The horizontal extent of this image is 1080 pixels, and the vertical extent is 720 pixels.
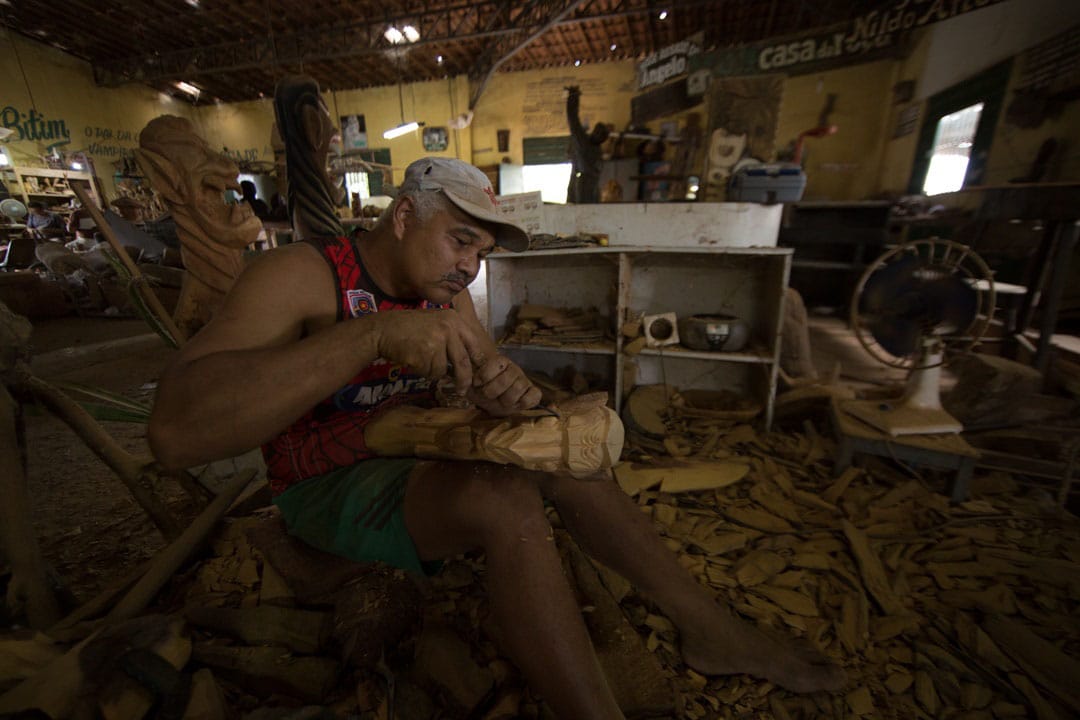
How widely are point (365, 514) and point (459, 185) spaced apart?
3.62 ft

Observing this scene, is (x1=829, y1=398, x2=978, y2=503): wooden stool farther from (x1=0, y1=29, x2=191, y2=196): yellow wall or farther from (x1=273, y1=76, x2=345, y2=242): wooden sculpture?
(x1=0, y1=29, x2=191, y2=196): yellow wall

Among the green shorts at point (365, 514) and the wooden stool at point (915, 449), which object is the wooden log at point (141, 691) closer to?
the green shorts at point (365, 514)

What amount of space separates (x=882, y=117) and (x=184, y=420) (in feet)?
43.9

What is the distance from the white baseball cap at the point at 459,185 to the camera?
4.67 ft

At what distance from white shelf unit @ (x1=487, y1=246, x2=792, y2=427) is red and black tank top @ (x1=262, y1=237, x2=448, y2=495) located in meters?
2.12

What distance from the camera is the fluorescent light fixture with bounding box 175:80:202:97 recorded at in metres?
14.9

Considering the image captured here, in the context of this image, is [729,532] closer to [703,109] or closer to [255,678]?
[255,678]

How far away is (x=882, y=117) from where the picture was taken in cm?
966

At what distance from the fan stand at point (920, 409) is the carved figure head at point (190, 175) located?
404cm

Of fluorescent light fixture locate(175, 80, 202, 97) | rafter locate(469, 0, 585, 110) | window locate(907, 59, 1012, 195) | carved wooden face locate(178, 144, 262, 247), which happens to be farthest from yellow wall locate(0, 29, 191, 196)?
window locate(907, 59, 1012, 195)

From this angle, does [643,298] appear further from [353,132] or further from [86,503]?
[353,132]

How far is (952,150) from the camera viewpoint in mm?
Answer: 7703

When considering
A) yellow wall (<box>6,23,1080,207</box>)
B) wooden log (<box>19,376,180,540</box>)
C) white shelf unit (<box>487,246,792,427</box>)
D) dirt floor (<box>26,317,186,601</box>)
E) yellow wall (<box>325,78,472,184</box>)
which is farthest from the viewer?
yellow wall (<box>325,78,472,184</box>)

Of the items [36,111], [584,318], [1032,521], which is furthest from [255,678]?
[36,111]
